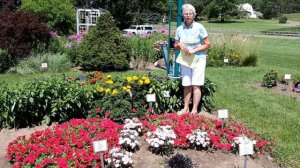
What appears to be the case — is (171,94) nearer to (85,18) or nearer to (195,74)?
(195,74)

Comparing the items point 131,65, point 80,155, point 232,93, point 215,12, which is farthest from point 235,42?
point 215,12

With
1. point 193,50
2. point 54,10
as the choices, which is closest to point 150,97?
point 193,50

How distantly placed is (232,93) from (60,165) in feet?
18.0

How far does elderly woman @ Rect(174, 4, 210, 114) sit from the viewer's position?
5.51 metres

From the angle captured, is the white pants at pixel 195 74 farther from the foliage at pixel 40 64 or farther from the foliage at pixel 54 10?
the foliage at pixel 54 10

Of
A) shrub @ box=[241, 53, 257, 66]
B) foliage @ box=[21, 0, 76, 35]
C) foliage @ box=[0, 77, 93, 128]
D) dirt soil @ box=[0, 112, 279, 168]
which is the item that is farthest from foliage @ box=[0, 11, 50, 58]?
shrub @ box=[241, 53, 257, 66]

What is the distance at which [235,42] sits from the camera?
13.9m

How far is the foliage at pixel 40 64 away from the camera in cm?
1058

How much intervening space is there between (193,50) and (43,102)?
7.73 ft

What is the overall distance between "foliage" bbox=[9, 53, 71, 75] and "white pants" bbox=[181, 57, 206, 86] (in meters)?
6.16

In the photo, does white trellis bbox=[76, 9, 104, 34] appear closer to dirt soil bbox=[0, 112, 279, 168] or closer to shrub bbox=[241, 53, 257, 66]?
shrub bbox=[241, 53, 257, 66]

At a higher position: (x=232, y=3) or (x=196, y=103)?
(x=232, y=3)

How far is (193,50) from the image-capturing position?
5523mm

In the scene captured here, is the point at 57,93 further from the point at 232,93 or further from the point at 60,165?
the point at 232,93
